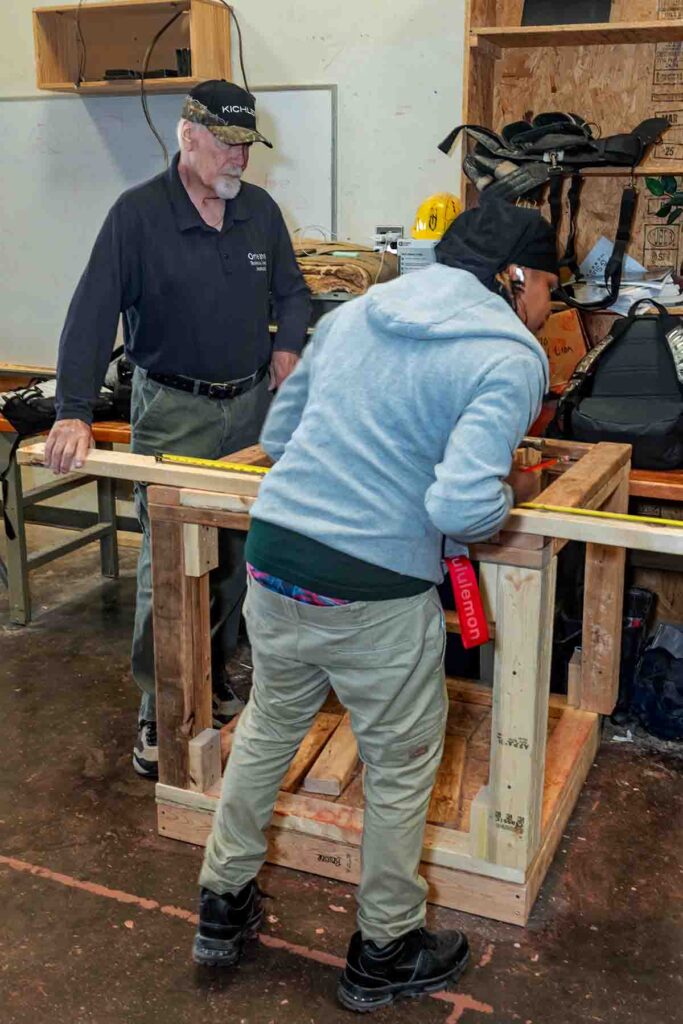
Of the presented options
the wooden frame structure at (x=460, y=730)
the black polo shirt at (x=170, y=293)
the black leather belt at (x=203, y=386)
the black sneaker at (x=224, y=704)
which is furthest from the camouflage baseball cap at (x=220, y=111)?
the black sneaker at (x=224, y=704)

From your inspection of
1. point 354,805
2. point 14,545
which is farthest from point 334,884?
point 14,545

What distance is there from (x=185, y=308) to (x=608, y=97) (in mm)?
1698

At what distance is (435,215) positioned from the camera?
3426mm

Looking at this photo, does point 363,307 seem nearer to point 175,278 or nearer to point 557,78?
point 175,278

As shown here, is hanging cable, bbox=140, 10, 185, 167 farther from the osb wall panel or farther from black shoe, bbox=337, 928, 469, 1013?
black shoe, bbox=337, 928, 469, 1013

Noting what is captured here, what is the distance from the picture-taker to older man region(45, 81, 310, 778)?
2.52 m

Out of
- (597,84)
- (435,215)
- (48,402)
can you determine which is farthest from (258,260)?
(597,84)

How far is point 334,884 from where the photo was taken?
2.30m

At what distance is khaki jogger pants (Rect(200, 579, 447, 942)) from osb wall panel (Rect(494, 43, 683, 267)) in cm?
212

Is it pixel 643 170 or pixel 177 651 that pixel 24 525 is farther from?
pixel 643 170

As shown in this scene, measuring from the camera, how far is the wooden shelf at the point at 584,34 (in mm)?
3047

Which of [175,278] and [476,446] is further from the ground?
[175,278]

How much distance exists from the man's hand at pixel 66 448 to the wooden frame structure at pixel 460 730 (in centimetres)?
3

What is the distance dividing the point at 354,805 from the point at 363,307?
1230mm
